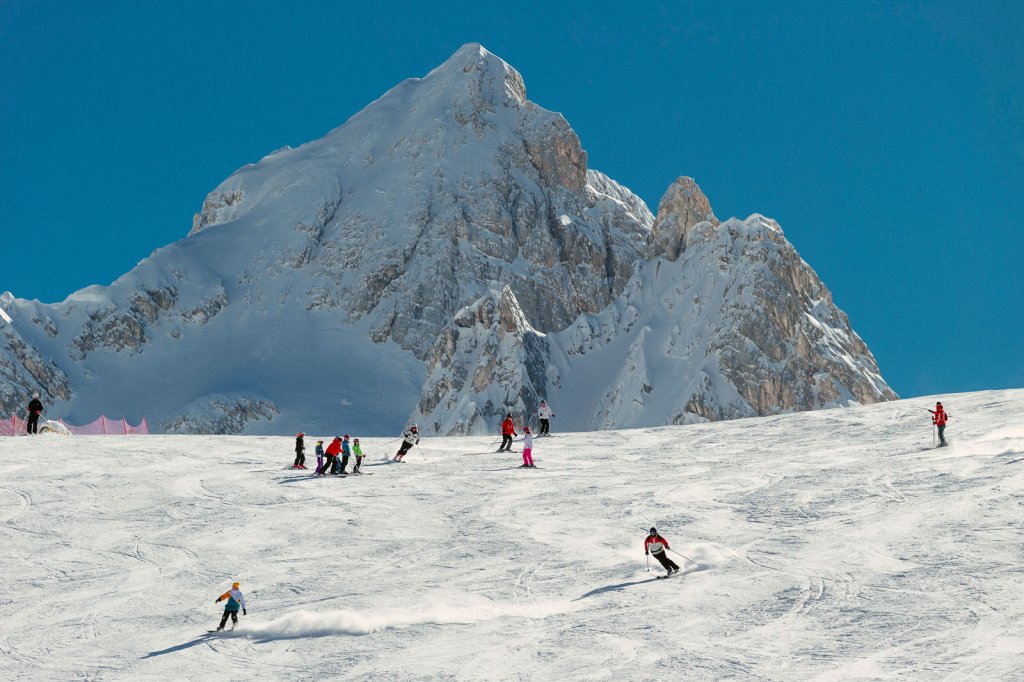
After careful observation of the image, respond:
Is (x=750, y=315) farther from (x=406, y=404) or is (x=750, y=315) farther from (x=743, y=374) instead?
(x=406, y=404)

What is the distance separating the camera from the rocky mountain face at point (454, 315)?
470ft

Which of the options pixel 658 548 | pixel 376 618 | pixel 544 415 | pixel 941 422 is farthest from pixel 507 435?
pixel 376 618

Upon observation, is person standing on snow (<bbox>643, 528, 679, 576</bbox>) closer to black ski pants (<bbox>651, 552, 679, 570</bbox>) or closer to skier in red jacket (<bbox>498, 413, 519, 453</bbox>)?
black ski pants (<bbox>651, 552, 679, 570</bbox>)

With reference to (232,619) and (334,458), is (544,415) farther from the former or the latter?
(232,619)

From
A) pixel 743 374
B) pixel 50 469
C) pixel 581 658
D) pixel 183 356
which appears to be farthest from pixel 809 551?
pixel 183 356

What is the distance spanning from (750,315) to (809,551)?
4633 inches

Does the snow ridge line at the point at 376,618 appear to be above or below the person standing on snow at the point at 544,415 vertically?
below

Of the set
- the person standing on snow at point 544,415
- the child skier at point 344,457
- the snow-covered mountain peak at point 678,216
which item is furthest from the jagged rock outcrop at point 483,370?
the child skier at point 344,457

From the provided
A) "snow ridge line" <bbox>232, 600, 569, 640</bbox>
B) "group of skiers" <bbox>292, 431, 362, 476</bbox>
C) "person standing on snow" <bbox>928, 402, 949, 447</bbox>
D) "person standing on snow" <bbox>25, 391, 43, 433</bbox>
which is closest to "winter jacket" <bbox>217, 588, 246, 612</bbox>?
"snow ridge line" <bbox>232, 600, 569, 640</bbox>

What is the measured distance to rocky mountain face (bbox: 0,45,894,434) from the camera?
143 metres

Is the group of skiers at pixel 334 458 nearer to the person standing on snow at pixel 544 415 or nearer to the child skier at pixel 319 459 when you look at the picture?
the child skier at pixel 319 459

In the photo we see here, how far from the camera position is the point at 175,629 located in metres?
24.1

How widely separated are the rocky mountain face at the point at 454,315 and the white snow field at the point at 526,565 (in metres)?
96.0

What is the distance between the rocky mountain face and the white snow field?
96.0 m
